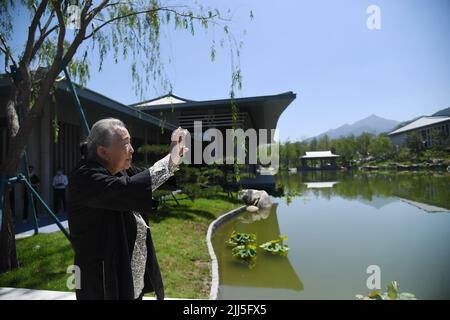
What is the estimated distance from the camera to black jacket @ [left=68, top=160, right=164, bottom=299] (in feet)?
4.25

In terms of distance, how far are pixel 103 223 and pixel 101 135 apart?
443 millimetres

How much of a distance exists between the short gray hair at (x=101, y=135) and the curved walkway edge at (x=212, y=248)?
2938 millimetres

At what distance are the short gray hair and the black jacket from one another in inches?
3.1

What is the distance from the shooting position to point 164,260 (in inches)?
191

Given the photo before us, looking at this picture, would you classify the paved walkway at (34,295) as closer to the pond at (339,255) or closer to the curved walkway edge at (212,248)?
the curved walkway edge at (212,248)

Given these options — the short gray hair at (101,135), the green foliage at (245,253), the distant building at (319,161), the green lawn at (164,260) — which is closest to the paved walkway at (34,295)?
the green lawn at (164,260)

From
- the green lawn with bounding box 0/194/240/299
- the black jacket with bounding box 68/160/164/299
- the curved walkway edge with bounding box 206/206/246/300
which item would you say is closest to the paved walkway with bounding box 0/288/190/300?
the green lawn with bounding box 0/194/240/299

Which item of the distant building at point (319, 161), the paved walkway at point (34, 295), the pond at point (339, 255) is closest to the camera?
the paved walkway at point (34, 295)

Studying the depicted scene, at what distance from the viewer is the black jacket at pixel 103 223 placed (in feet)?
4.25

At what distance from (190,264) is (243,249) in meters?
1.26

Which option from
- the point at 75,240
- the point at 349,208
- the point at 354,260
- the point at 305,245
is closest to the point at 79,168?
the point at 75,240

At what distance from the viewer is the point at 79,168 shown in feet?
4.56

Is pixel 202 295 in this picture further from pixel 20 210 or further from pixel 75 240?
pixel 20 210
